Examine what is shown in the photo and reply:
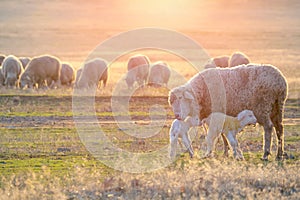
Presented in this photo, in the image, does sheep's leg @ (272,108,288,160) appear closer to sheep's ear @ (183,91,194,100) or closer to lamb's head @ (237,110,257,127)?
lamb's head @ (237,110,257,127)

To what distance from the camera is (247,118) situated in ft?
46.8

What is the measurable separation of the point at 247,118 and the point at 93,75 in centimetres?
2102

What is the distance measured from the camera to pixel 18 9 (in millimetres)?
109312

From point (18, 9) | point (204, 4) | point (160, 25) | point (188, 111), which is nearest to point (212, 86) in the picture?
point (188, 111)

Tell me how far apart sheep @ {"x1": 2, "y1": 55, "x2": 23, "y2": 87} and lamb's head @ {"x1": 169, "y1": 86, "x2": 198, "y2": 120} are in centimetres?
2032

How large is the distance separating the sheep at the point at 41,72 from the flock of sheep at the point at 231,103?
64.4 ft

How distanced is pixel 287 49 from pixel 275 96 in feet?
179

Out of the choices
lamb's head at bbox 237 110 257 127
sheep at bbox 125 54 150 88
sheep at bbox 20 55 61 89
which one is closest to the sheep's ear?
lamb's head at bbox 237 110 257 127

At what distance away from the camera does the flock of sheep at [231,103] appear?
14.1m

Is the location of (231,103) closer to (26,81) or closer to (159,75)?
(26,81)

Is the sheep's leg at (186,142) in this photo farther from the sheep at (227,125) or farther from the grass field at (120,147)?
the sheep at (227,125)

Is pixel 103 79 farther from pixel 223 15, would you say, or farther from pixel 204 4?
pixel 204 4

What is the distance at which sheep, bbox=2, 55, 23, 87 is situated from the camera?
110ft

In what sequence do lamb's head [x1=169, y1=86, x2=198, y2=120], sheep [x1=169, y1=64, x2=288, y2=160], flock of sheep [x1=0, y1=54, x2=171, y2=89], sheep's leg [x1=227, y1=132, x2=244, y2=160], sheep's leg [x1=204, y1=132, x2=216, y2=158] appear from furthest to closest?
flock of sheep [x1=0, y1=54, x2=171, y2=89], lamb's head [x1=169, y1=86, x2=198, y2=120], sheep [x1=169, y1=64, x2=288, y2=160], sheep's leg [x1=204, y1=132, x2=216, y2=158], sheep's leg [x1=227, y1=132, x2=244, y2=160]
